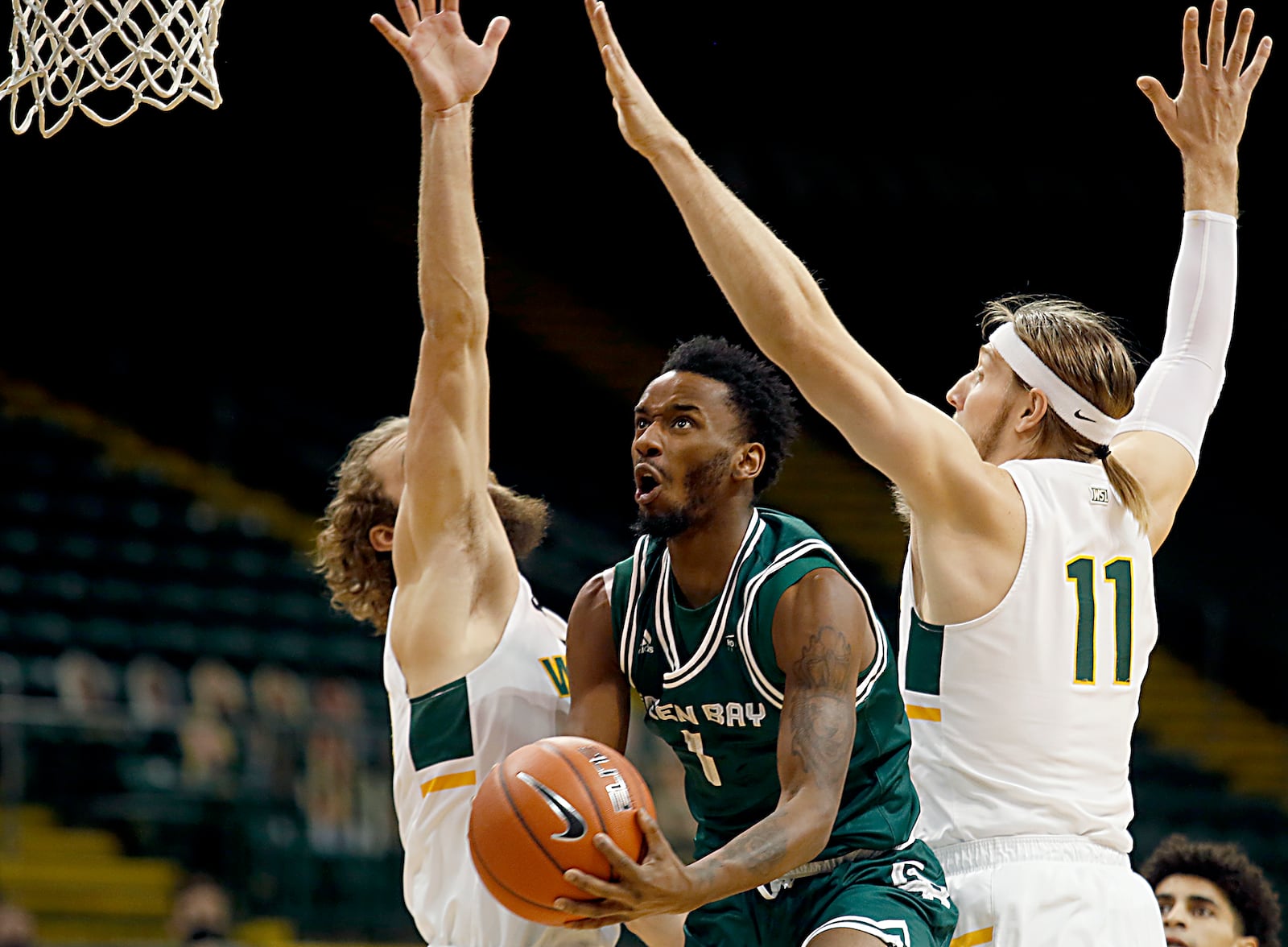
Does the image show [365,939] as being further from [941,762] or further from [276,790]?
[941,762]

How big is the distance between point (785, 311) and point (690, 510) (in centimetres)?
56

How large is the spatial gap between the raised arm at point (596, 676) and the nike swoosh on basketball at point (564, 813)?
0.49 m

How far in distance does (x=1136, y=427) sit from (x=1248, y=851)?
9714mm

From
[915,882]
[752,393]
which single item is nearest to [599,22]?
[752,393]

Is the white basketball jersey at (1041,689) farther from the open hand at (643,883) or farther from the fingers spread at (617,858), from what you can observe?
the fingers spread at (617,858)

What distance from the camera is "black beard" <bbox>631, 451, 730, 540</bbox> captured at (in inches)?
144

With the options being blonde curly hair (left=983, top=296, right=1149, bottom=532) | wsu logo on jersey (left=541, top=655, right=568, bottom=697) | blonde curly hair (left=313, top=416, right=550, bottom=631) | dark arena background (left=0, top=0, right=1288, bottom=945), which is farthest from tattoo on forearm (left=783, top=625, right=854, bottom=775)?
dark arena background (left=0, top=0, right=1288, bottom=945)

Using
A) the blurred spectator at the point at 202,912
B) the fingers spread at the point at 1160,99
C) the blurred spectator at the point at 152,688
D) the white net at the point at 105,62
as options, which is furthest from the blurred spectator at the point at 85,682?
the fingers spread at the point at 1160,99

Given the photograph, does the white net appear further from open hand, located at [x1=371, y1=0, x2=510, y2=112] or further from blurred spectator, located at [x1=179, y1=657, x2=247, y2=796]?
blurred spectator, located at [x1=179, y1=657, x2=247, y2=796]

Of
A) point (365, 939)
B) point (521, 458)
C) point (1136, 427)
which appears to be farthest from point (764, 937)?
point (521, 458)

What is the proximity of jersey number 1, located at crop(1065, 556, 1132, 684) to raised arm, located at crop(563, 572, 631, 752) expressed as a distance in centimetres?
100

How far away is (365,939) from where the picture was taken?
978 centimetres

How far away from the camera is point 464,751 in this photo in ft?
13.7

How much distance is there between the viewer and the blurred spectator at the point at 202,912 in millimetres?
9125
